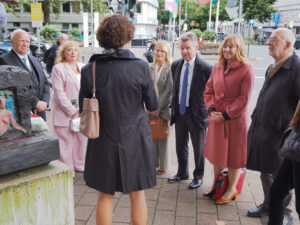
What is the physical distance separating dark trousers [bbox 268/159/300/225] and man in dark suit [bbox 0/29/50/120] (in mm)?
2861

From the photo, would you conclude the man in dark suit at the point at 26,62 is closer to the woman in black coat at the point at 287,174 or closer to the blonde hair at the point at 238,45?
the blonde hair at the point at 238,45

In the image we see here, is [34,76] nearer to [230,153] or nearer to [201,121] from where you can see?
[201,121]

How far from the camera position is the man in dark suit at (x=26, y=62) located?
4051mm

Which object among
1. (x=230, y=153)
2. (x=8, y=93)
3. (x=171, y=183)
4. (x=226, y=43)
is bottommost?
(x=171, y=183)

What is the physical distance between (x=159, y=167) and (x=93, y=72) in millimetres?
2438

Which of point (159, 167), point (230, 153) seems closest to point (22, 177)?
point (230, 153)

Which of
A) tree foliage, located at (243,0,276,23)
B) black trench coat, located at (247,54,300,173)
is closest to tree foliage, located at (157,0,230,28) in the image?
tree foliage, located at (243,0,276,23)

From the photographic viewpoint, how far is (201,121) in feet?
12.5

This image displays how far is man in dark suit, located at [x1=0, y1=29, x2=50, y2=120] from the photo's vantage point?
4051 mm

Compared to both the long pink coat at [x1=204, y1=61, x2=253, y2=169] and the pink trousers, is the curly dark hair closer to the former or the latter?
the long pink coat at [x1=204, y1=61, x2=253, y2=169]

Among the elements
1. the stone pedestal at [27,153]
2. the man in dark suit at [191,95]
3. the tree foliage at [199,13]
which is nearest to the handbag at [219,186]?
the man in dark suit at [191,95]

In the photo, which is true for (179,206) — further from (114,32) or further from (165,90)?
(114,32)

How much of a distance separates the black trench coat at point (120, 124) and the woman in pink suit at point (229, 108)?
1.05 meters

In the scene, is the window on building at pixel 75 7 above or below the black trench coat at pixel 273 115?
above
